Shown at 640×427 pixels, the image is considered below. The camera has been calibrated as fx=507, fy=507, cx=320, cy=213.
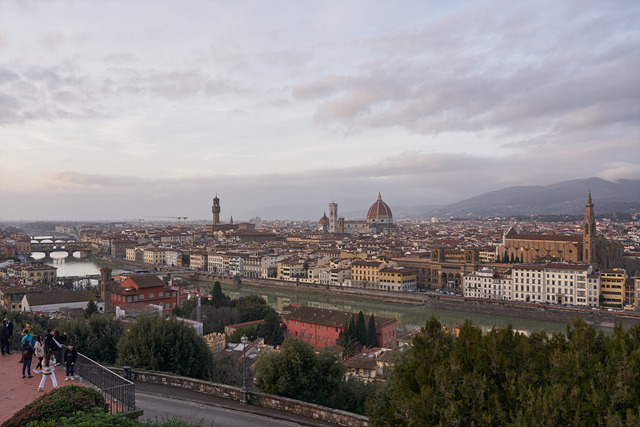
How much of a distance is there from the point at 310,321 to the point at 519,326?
10284 millimetres

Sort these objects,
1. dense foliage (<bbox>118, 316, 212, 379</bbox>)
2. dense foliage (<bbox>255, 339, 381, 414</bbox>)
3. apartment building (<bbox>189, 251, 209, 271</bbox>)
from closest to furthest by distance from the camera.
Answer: dense foliage (<bbox>255, 339, 381, 414</bbox>) → dense foliage (<bbox>118, 316, 212, 379</bbox>) → apartment building (<bbox>189, 251, 209, 271</bbox>)

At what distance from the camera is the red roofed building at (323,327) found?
16.6 metres

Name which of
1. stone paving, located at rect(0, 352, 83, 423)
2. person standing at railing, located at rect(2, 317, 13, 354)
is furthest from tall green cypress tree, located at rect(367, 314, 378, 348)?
stone paving, located at rect(0, 352, 83, 423)

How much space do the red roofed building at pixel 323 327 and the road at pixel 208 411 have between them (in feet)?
33.7

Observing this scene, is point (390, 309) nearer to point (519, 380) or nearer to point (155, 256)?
point (519, 380)

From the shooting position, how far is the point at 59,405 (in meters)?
3.60

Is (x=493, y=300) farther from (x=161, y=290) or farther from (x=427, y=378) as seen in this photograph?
(x=427, y=378)

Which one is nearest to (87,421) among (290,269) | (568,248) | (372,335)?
(372,335)

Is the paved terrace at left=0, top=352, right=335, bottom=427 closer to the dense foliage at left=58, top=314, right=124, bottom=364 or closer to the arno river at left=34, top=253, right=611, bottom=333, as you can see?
the dense foliage at left=58, top=314, right=124, bottom=364

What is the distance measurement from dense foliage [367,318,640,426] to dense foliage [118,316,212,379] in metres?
4.22

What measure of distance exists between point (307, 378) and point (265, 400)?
39.1 inches

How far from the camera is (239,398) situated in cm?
607

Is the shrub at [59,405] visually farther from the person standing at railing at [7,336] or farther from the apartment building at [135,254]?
the apartment building at [135,254]

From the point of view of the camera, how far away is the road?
17.5 feet
